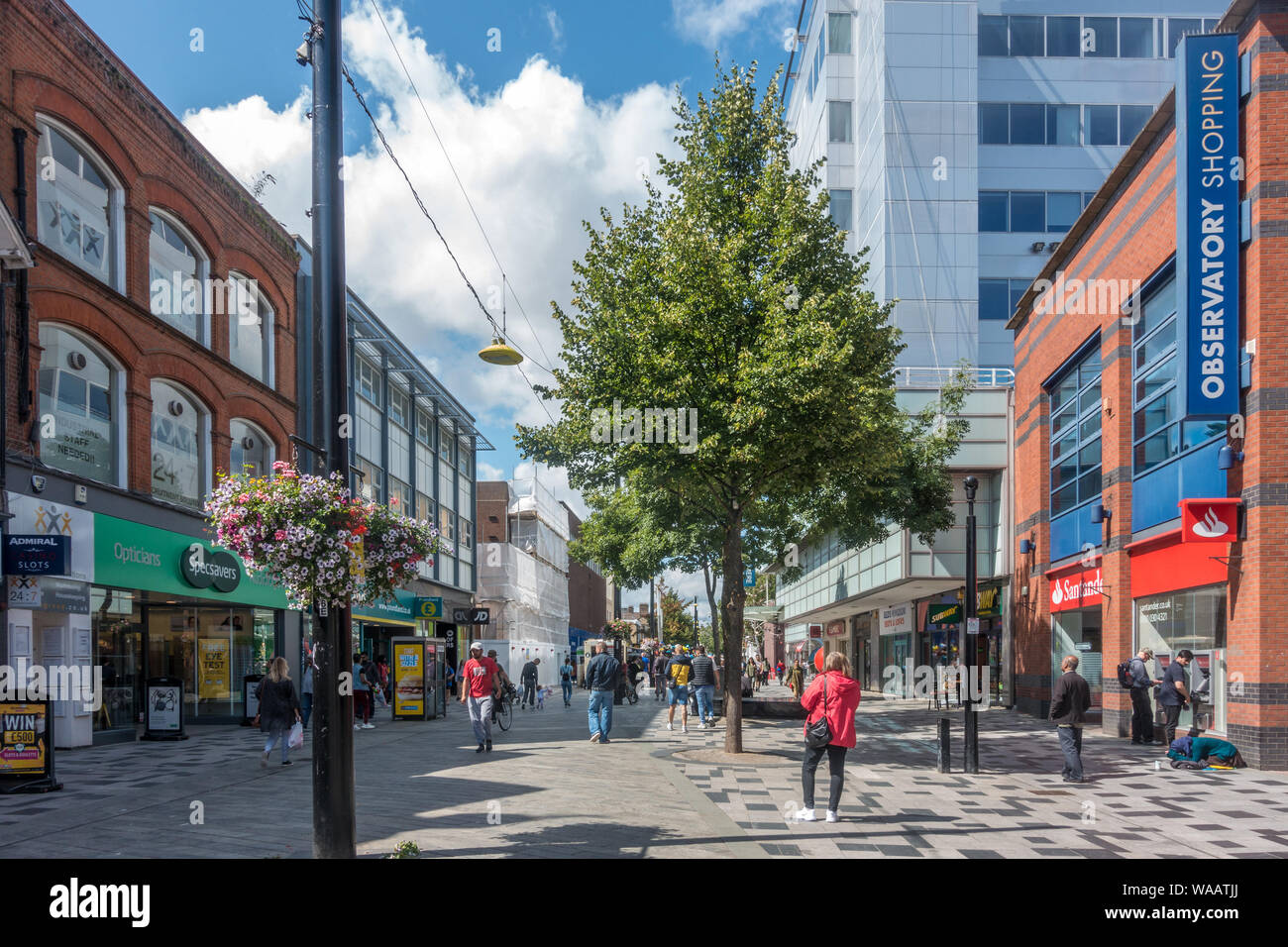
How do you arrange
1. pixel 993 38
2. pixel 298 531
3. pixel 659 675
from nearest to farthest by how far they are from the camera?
pixel 298 531 < pixel 659 675 < pixel 993 38

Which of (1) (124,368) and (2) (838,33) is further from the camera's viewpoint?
(2) (838,33)

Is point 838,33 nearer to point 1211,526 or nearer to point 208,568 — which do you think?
point 1211,526

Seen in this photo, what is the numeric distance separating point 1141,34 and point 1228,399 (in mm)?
33213

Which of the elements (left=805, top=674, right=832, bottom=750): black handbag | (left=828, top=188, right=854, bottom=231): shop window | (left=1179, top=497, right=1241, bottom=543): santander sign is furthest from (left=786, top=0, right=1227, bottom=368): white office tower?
(left=805, top=674, right=832, bottom=750): black handbag

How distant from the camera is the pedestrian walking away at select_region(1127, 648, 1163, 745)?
17.6 meters

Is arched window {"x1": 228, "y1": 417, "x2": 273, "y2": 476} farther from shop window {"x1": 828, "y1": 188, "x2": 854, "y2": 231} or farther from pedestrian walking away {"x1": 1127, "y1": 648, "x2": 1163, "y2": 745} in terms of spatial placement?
shop window {"x1": 828, "y1": 188, "x2": 854, "y2": 231}

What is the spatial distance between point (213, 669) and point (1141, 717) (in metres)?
18.8

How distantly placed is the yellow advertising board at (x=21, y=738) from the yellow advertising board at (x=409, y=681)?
12114mm

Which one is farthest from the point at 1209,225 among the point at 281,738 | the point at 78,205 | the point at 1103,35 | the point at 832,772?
the point at 1103,35

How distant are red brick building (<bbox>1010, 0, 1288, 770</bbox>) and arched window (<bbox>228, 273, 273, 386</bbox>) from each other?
62.8ft

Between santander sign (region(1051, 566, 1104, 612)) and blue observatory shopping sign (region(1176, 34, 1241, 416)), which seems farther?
santander sign (region(1051, 566, 1104, 612))

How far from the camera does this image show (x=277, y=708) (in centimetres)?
1430

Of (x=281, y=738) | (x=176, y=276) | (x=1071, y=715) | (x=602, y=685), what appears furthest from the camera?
(x=176, y=276)
